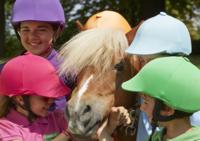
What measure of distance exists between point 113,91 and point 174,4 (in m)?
13.0

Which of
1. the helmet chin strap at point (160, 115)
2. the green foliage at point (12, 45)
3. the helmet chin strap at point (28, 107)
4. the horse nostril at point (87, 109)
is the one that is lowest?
the green foliage at point (12, 45)

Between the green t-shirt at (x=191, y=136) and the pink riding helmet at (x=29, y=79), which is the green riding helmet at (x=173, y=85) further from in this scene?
the pink riding helmet at (x=29, y=79)

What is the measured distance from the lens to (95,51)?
2.78 m

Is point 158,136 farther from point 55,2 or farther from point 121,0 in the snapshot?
point 121,0

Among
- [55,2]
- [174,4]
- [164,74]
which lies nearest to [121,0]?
[174,4]

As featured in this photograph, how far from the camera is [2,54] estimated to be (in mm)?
13914

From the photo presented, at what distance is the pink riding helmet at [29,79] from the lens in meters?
2.72

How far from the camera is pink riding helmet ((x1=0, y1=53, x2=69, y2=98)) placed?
8.94 feet

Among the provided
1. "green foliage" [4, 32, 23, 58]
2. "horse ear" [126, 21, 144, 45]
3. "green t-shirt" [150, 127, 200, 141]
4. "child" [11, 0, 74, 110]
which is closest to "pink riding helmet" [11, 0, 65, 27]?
"child" [11, 0, 74, 110]

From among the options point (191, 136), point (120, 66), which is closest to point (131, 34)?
point (120, 66)

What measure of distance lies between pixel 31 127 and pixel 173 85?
0.89 m

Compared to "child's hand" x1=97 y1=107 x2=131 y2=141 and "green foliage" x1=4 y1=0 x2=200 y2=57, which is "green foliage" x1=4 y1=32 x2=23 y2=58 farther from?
"child's hand" x1=97 y1=107 x2=131 y2=141

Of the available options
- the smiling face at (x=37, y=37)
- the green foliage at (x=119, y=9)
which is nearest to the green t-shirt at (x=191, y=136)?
the smiling face at (x=37, y=37)

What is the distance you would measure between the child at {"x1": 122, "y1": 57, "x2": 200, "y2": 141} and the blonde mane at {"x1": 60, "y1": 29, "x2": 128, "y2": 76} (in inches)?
16.4
